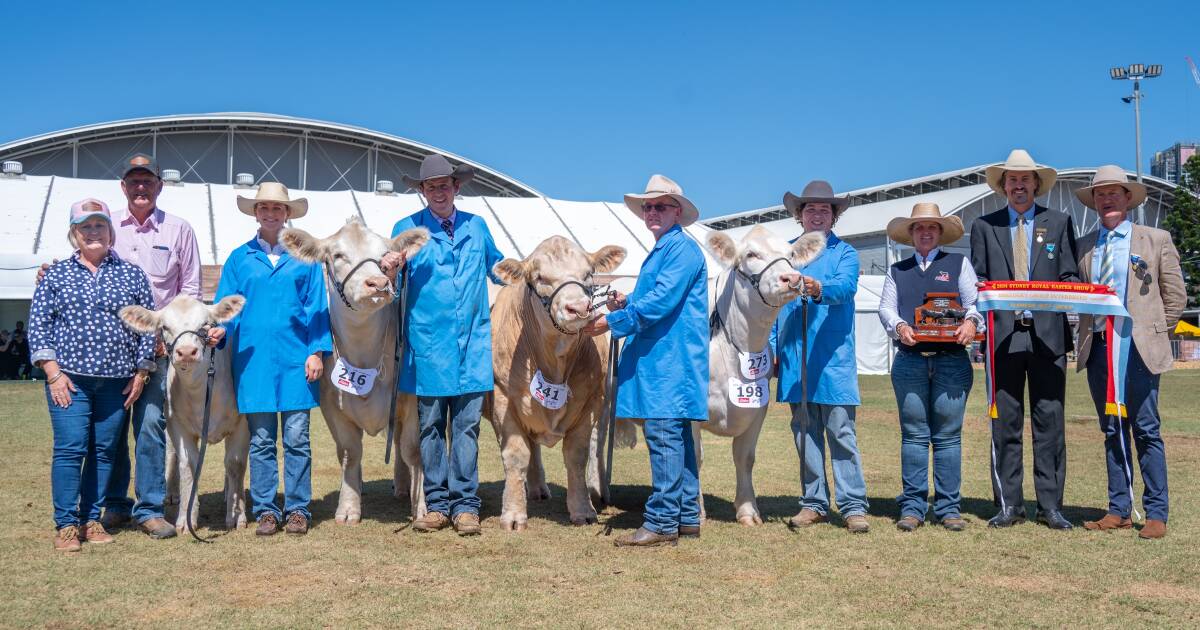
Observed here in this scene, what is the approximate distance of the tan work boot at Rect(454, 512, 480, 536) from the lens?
594 centimetres

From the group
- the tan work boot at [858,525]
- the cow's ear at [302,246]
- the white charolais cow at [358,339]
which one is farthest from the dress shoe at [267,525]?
the tan work boot at [858,525]

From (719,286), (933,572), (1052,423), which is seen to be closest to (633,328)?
(719,286)

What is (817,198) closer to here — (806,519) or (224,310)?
(806,519)

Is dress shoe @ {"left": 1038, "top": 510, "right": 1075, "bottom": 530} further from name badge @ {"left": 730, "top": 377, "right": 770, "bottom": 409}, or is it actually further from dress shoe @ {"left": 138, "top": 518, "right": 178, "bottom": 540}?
dress shoe @ {"left": 138, "top": 518, "right": 178, "bottom": 540}

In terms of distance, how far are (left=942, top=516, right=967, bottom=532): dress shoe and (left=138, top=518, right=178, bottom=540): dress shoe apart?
5.03m

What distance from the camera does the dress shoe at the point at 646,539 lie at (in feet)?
18.3

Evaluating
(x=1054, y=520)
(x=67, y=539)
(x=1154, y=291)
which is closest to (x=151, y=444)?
(x=67, y=539)

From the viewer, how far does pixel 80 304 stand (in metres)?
5.61

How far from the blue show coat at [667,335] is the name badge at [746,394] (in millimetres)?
435

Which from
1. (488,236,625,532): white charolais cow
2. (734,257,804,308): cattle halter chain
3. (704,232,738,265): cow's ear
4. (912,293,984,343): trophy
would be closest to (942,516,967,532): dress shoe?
(912,293,984,343): trophy

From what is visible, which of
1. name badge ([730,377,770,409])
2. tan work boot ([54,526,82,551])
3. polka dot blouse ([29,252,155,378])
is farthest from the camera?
name badge ([730,377,770,409])

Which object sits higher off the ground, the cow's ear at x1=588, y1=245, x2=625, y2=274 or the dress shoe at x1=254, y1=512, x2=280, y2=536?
the cow's ear at x1=588, y1=245, x2=625, y2=274

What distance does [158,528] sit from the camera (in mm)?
5820

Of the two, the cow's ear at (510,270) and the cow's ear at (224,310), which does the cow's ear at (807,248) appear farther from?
the cow's ear at (224,310)
